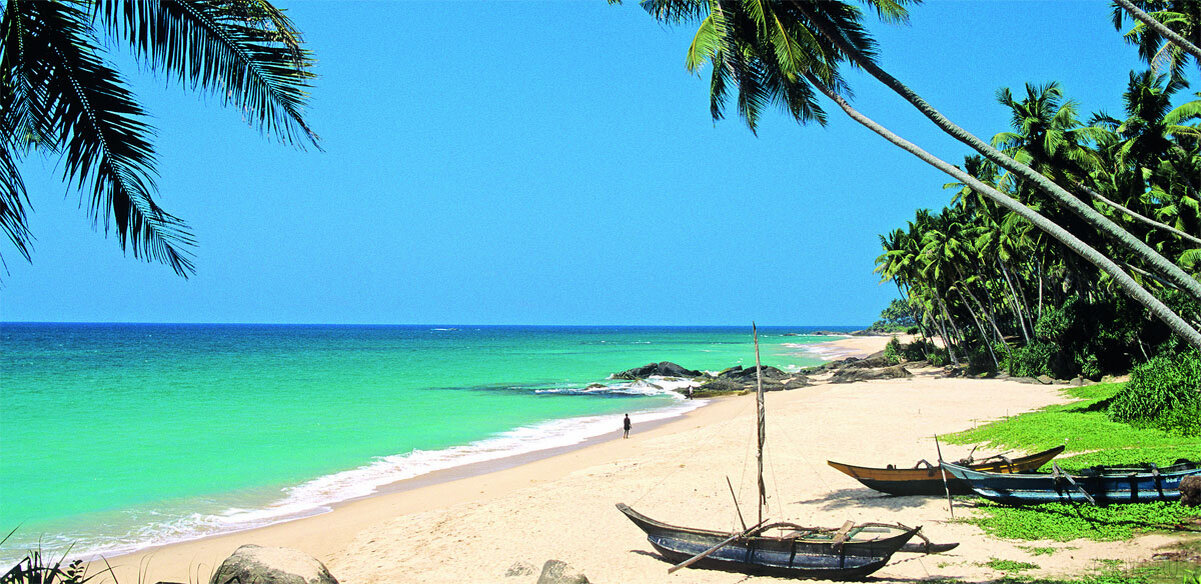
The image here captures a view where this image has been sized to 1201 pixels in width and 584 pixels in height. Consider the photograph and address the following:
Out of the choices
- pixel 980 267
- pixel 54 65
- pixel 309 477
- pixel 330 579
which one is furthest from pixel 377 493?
pixel 980 267

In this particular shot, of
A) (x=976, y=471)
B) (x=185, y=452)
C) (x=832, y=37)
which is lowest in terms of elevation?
(x=185, y=452)

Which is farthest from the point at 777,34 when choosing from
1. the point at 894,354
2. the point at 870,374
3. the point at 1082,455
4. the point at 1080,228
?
the point at 894,354

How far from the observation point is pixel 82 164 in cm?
470

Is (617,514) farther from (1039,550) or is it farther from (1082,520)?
(1082,520)

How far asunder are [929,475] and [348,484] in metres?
13.3

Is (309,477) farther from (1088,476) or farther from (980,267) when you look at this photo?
(980,267)

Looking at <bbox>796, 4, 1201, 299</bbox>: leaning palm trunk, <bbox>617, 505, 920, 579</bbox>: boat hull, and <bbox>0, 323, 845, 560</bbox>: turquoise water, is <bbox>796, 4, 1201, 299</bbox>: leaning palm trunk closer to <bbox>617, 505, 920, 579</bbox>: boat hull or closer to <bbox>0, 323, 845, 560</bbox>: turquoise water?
<bbox>617, 505, 920, 579</bbox>: boat hull

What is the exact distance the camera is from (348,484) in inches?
686

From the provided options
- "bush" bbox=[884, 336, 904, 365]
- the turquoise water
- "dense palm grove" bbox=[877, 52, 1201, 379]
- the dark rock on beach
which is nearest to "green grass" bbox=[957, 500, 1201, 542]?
"dense palm grove" bbox=[877, 52, 1201, 379]

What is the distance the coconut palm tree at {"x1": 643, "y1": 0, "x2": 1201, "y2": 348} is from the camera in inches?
329

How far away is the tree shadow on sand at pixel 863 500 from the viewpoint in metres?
12.0

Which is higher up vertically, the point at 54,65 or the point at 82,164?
the point at 54,65

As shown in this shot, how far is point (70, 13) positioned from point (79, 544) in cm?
1198

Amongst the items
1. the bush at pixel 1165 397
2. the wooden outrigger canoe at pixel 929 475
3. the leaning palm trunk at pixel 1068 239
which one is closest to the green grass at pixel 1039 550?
the wooden outrigger canoe at pixel 929 475
